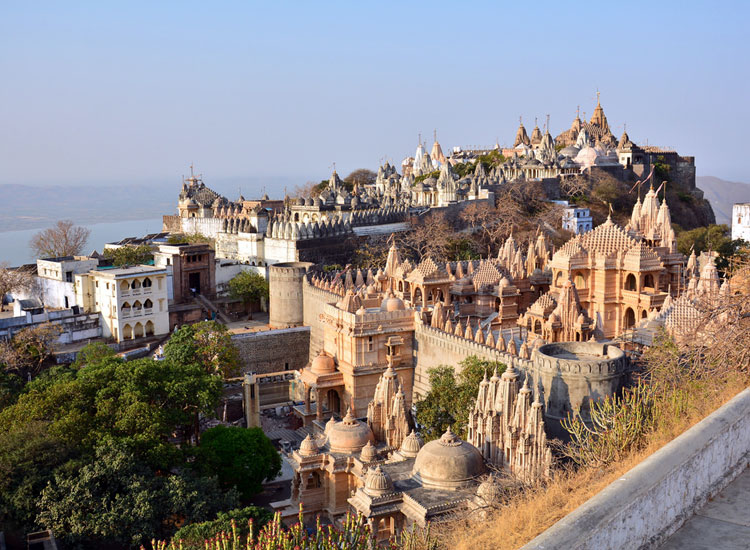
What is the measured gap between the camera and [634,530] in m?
6.28

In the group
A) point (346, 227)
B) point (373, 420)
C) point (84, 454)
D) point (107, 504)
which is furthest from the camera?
point (346, 227)

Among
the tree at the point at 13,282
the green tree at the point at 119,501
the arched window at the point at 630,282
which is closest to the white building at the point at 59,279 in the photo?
the tree at the point at 13,282

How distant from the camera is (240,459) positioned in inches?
943

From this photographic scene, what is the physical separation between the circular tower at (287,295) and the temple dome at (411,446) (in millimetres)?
20503

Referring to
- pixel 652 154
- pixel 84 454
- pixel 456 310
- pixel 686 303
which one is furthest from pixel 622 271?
pixel 652 154

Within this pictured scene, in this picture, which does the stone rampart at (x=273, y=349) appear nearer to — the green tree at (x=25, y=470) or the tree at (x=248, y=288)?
the tree at (x=248, y=288)

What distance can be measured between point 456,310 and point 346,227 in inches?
730

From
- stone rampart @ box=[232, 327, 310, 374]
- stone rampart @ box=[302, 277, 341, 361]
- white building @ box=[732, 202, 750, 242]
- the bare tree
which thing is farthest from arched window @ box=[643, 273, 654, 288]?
white building @ box=[732, 202, 750, 242]

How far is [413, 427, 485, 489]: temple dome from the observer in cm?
1867

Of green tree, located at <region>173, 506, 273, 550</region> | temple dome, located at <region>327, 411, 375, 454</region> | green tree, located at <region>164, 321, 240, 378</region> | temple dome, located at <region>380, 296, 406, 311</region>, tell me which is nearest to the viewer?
green tree, located at <region>173, 506, 273, 550</region>

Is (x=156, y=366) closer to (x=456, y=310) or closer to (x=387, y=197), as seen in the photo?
(x=456, y=310)

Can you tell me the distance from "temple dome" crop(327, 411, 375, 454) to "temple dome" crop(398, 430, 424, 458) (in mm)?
1462

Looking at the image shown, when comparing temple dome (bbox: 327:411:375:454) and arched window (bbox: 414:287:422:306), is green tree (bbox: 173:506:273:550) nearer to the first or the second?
temple dome (bbox: 327:411:375:454)

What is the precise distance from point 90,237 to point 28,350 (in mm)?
67897
